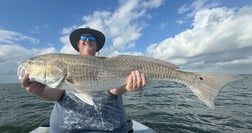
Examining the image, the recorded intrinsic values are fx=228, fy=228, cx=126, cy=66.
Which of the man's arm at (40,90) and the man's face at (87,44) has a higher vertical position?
the man's face at (87,44)

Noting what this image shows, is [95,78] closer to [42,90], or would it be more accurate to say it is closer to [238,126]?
[42,90]

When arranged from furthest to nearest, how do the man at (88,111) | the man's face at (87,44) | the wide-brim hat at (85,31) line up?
the wide-brim hat at (85,31) < the man's face at (87,44) < the man at (88,111)

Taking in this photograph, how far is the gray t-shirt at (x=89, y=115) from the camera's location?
177 inches

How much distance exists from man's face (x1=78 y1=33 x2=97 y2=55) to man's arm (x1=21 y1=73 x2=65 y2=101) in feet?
3.57

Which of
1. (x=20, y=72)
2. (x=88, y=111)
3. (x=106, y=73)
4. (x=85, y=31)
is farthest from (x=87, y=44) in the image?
(x=20, y=72)

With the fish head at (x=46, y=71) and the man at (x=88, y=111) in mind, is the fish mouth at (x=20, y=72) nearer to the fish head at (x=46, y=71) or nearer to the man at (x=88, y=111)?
the fish head at (x=46, y=71)

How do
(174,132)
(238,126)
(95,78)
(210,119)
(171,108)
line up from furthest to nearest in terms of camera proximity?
(171,108) < (210,119) < (238,126) < (174,132) < (95,78)

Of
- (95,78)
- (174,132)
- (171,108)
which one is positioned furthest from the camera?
(171,108)

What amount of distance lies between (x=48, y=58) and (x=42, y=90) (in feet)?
2.40

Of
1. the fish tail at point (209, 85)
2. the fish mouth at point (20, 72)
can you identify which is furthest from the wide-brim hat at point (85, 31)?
the fish tail at point (209, 85)

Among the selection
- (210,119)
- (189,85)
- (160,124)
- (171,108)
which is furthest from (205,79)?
(171,108)

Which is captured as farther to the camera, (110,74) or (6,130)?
(6,130)

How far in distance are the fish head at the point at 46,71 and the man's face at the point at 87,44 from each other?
51.2 inches

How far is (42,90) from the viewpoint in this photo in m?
4.34
